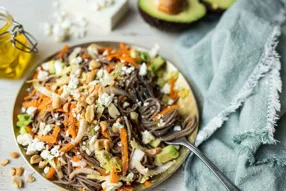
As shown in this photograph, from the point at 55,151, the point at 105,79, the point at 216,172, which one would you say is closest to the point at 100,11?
the point at 105,79

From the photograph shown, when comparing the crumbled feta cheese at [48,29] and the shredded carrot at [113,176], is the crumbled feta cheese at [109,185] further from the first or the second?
the crumbled feta cheese at [48,29]

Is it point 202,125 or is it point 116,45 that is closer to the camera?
point 202,125

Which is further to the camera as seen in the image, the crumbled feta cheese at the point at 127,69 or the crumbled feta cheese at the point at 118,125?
the crumbled feta cheese at the point at 127,69

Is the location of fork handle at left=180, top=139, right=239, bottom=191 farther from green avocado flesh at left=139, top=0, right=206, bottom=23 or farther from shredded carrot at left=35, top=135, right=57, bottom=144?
green avocado flesh at left=139, top=0, right=206, bottom=23

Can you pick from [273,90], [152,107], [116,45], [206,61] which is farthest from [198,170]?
[116,45]

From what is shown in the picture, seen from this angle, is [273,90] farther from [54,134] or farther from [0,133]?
[0,133]

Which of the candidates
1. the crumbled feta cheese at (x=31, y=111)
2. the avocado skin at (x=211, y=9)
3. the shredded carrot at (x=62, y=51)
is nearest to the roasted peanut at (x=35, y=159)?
the crumbled feta cheese at (x=31, y=111)

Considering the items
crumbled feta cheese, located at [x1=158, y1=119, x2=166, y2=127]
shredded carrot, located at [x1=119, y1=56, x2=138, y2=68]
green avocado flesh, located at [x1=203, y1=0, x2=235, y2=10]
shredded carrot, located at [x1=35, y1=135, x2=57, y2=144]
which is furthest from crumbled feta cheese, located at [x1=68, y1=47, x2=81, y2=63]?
green avocado flesh, located at [x1=203, y1=0, x2=235, y2=10]
